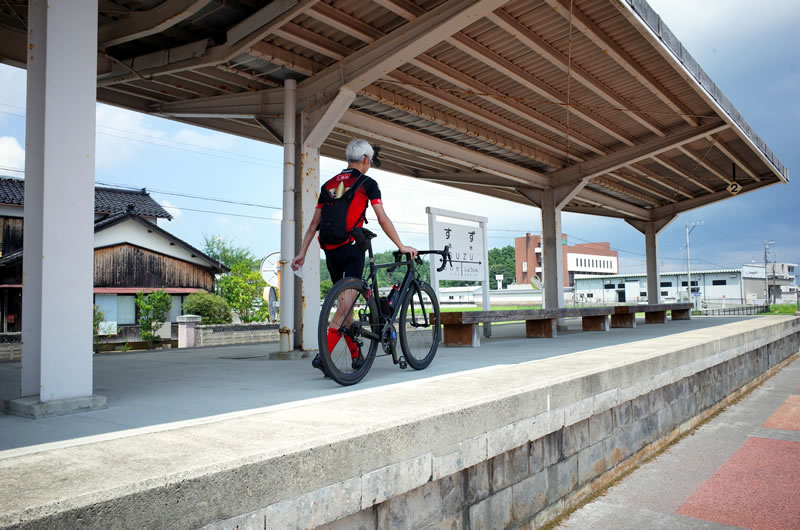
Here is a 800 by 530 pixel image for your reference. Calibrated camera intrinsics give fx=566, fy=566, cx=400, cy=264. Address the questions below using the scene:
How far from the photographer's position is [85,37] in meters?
3.57

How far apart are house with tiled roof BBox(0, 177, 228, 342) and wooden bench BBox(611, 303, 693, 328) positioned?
19770 millimetres

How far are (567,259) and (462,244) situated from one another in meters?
77.7

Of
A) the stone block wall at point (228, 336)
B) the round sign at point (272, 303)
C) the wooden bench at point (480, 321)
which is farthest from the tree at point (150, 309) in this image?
the wooden bench at point (480, 321)

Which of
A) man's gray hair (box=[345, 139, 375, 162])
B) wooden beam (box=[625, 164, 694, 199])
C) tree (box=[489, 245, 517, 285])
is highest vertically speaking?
tree (box=[489, 245, 517, 285])

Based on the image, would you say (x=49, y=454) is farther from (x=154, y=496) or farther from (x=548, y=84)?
(x=548, y=84)

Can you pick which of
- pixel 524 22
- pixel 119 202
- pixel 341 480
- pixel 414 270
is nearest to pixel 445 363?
pixel 414 270

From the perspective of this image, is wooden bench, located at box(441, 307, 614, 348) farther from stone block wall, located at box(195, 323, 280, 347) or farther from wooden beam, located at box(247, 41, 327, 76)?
stone block wall, located at box(195, 323, 280, 347)

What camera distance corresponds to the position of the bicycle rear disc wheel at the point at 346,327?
391 centimetres

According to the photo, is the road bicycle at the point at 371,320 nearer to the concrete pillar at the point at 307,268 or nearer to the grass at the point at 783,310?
the concrete pillar at the point at 307,268

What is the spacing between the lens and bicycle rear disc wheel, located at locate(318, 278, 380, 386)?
391cm

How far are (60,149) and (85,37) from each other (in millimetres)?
769

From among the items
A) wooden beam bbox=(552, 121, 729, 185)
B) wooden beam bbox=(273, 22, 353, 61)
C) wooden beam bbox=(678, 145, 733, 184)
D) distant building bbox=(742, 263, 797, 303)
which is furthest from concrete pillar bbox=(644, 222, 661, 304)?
distant building bbox=(742, 263, 797, 303)

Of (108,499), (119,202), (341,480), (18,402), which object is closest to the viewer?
(108,499)

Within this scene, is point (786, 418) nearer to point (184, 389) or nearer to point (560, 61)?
point (560, 61)
